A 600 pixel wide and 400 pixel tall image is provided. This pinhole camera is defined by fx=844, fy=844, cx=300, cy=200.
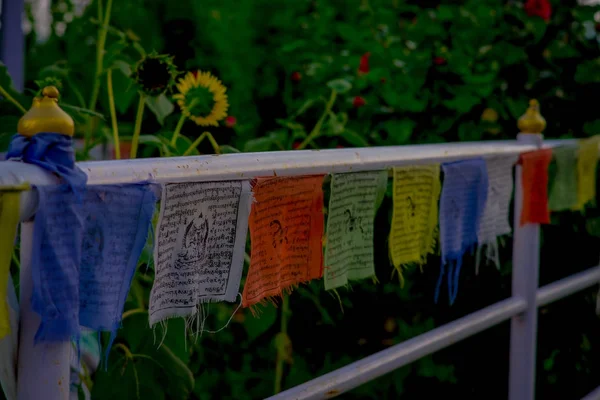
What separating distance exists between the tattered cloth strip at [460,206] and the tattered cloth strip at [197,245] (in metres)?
0.57

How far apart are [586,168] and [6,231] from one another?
5.91ft

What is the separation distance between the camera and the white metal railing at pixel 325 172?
83 centimetres

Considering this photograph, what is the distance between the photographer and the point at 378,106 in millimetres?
2451

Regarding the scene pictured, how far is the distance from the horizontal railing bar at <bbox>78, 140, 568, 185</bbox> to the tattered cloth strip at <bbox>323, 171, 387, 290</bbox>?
0.07 ft

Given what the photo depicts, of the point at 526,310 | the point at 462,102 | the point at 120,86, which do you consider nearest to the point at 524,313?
the point at 526,310

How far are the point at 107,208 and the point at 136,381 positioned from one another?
0.64m

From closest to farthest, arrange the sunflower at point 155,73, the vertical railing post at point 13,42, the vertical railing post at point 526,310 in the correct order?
the sunflower at point 155,73, the vertical railing post at point 526,310, the vertical railing post at point 13,42

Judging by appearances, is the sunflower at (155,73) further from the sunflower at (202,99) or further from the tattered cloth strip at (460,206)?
the tattered cloth strip at (460,206)

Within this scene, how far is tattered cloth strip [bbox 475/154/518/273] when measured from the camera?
1720 mm

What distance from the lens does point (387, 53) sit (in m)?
2.49

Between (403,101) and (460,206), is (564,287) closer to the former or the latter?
(403,101)

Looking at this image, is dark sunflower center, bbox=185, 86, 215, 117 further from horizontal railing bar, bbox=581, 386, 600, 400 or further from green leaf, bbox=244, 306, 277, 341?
horizontal railing bar, bbox=581, 386, 600, 400

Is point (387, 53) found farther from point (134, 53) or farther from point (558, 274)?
point (558, 274)

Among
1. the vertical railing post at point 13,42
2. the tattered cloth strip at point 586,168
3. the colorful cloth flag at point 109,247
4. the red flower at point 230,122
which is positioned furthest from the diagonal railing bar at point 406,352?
the vertical railing post at point 13,42
